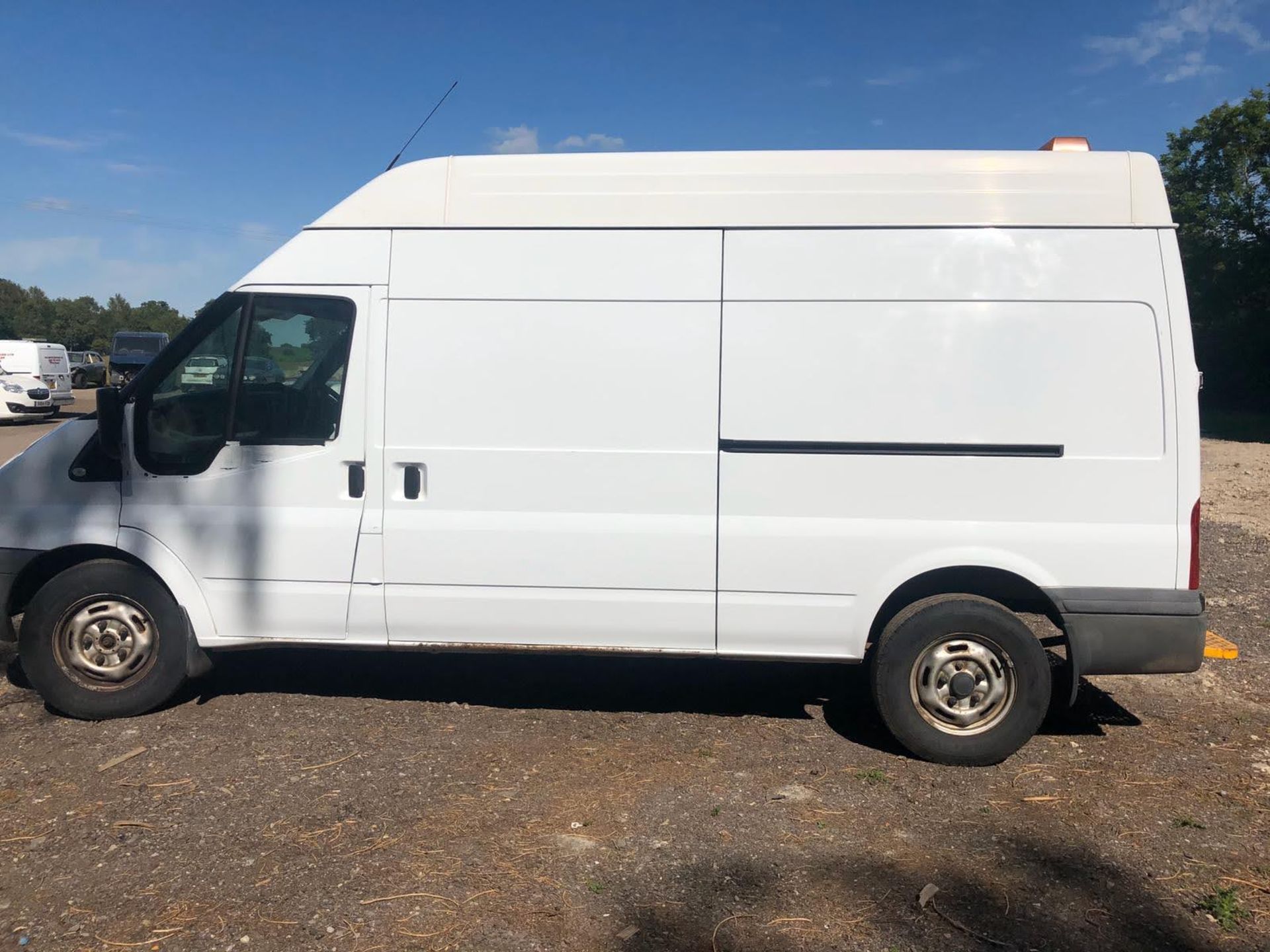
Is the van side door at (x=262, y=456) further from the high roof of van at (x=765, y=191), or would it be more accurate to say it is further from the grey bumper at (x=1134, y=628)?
the grey bumper at (x=1134, y=628)

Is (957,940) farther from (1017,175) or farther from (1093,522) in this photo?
(1017,175)

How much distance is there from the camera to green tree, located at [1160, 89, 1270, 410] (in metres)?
31.3

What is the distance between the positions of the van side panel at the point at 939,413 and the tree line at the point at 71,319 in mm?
83021

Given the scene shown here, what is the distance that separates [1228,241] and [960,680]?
33.1m

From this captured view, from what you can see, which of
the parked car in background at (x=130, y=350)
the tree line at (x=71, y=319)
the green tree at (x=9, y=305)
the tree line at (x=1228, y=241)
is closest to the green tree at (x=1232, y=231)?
the tree line at (x=1228, y=241)

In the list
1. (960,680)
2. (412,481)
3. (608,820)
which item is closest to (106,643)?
(412,481)

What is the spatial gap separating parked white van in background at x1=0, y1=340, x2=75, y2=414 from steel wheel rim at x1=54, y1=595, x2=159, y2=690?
21867 mm

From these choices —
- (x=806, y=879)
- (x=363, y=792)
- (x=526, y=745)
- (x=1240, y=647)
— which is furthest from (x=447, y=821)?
(x=1240, y=647)

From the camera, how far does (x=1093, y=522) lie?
4.44 meters

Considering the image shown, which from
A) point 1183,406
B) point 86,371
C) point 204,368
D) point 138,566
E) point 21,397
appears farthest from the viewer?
point 86,371

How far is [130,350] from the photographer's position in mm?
33531

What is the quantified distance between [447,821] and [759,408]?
2178 mm

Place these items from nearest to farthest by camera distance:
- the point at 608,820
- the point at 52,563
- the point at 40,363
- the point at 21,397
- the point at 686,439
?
the point at 608,820 → the point at 686,439 → the point at 52,563 → the point at 21,397 → the point at 40,363

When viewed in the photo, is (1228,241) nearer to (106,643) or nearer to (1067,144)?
(1067,144)
